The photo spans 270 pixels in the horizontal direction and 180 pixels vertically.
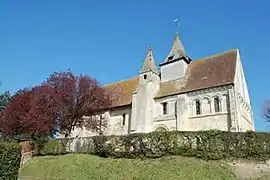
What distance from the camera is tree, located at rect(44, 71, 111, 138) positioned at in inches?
1172

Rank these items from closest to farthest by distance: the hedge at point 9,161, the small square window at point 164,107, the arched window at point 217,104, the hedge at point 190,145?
1. the hedge at point 9,161
2. the hedge at point 190,145
3. the arched window at point 217,104
4. the small square window at point 164,107

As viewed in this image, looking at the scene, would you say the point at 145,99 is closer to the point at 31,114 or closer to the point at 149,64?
the point at 149,64

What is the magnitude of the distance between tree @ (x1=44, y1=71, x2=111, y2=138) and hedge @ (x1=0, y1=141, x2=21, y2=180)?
1616 cm

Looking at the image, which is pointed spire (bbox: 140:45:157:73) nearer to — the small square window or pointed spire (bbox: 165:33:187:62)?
pointed spire (bbox: 165:33:187:62)

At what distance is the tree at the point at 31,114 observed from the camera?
2762cm

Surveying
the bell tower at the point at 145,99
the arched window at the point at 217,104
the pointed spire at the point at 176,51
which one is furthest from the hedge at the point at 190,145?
the pointed spire at the point at 176,51

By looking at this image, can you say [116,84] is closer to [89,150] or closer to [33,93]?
[33,93]

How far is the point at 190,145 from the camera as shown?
715 inches

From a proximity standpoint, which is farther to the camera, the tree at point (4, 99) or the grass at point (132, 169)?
the tree at point (4, 99)

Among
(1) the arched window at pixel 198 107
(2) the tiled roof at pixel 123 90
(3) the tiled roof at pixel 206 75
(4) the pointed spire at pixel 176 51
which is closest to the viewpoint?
(3) the tiled roof at pixel 206 75

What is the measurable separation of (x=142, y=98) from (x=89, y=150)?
13.7 metres

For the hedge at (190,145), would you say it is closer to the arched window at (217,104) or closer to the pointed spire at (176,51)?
the arched window at (217,104)

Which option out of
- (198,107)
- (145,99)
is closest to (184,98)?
(198,107)

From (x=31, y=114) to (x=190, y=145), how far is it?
18.0 metres
